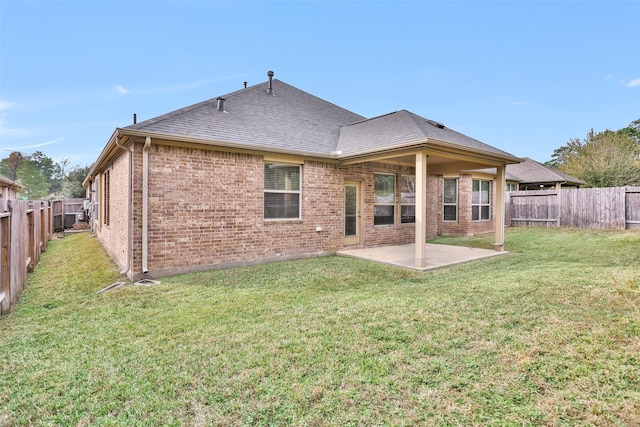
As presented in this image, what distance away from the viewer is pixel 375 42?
1380 centimetres

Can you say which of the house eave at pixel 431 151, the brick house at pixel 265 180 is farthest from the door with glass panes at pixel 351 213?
the house eave at pixel 431 151

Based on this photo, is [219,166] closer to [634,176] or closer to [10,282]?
[10,282]

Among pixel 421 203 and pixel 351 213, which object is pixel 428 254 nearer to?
pixel 421 203

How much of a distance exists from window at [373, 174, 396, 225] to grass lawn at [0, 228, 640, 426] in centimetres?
465

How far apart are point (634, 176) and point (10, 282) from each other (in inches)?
1379

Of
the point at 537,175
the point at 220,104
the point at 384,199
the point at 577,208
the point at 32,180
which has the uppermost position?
the point at 32,180

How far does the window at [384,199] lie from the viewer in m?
10.5

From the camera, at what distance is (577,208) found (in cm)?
1423

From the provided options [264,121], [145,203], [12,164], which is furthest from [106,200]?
[12,164]

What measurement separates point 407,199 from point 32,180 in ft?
210

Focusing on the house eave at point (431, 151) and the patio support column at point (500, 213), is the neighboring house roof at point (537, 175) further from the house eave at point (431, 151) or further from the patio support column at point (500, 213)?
the house eave at point (431, 151)

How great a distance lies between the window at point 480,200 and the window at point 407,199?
4.72m

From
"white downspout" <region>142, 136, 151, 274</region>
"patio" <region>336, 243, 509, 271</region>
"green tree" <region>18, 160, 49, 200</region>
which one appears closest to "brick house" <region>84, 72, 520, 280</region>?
"white downspout" <region>142, 136, 151, 274</region>

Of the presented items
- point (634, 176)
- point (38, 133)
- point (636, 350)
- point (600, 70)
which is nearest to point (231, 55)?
point (636, 350)
